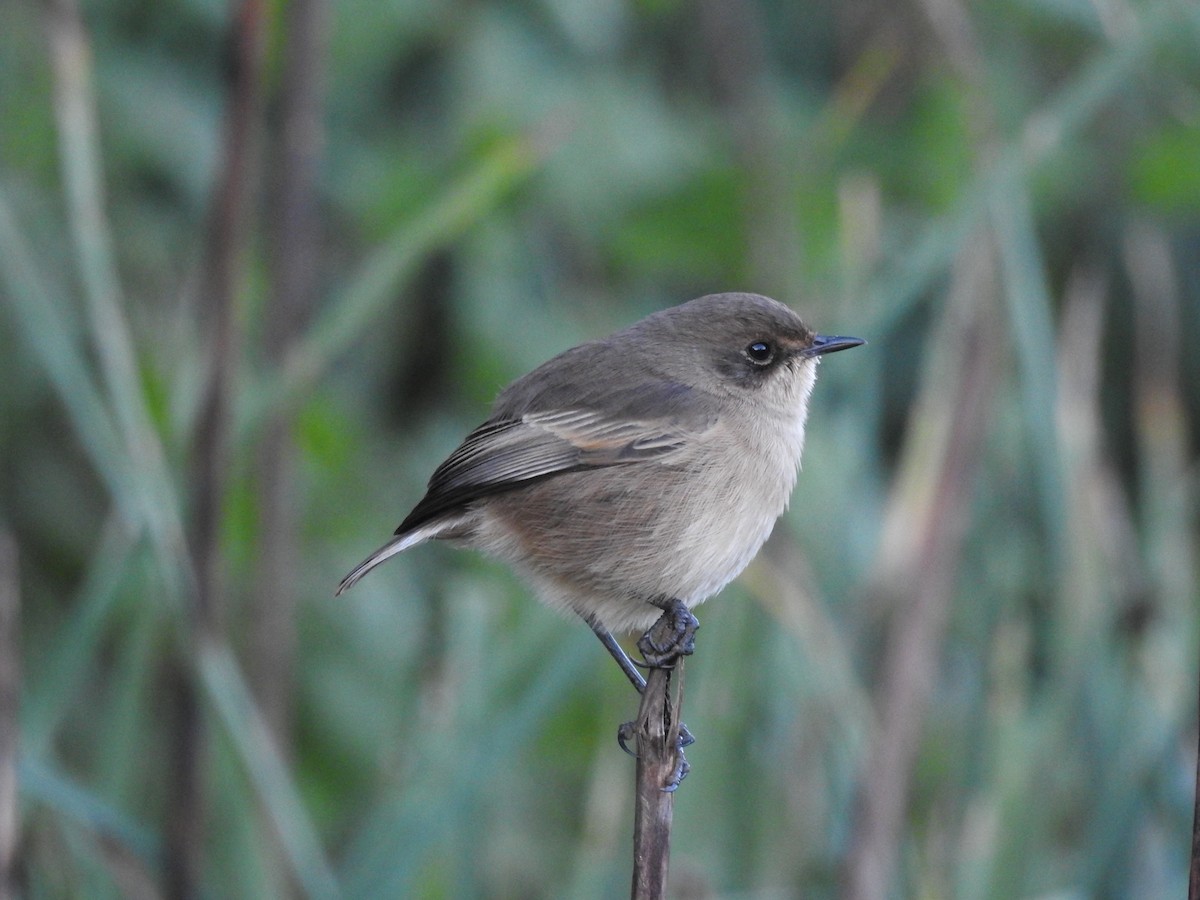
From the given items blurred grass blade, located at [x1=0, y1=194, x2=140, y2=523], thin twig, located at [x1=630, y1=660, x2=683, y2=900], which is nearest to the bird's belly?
thin twig, located at [x1=630, y1=660, x2=683, y2=900]

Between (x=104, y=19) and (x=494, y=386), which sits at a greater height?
(x=104, y=19)

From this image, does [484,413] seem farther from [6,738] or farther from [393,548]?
[6,738]

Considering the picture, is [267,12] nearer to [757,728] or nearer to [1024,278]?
[1024,278]

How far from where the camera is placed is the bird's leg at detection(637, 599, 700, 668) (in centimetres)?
212

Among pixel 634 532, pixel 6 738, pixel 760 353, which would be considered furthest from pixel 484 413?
pixel 6 738

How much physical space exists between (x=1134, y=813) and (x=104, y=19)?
3044mm

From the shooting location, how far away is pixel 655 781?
181 cm

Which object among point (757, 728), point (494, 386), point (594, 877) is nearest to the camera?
point (594, 877)

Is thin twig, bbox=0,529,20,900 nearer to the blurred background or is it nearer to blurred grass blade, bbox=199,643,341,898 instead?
the blurred background

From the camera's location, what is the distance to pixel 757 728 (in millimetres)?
2963

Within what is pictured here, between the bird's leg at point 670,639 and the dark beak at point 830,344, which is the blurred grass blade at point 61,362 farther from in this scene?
the dark beak at point 830,344

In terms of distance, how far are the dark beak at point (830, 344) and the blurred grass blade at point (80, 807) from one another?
4.54ft

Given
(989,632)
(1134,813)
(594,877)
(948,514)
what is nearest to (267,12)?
(948,514)

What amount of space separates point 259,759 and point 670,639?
0.72m
